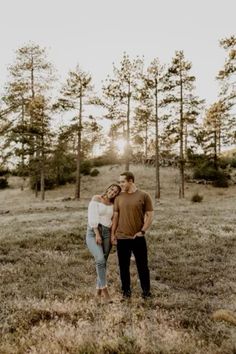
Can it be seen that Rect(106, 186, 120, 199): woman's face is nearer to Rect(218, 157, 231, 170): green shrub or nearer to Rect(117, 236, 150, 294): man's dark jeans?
Rect(117, 236, 150, 294): man's dark jeans

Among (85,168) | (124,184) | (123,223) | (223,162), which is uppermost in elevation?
(223,162)

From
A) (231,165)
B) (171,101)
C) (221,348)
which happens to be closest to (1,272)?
(221,348)

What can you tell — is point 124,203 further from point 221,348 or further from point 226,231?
point 226,231

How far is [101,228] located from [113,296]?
4.44 feet

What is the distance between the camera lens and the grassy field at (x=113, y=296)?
5.70 metres

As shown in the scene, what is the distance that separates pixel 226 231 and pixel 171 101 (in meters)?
24.8

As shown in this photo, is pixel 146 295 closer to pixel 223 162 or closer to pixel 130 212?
pixel 130 212

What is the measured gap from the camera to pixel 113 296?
8531 millimetres

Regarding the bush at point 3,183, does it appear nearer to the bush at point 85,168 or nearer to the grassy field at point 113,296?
the bush at point 85,168

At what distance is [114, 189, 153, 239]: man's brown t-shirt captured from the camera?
8477 mm

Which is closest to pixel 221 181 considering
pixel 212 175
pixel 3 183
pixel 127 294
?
pixel 212 175

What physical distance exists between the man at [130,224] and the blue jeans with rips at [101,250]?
0.15 meters

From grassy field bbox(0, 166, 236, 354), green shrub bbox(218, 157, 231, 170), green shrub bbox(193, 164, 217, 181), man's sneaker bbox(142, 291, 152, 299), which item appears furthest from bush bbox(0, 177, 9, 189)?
man's sneaker bbox(142, 291, 152, 299)

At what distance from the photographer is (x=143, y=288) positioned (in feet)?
28.2
